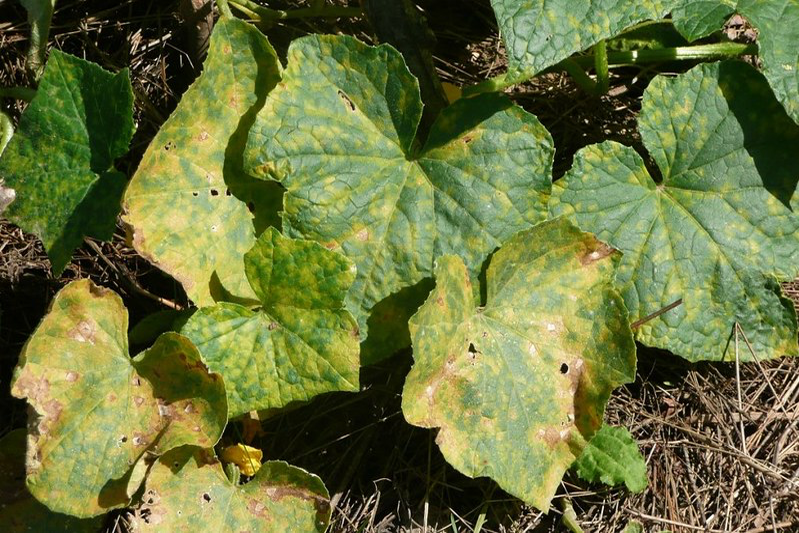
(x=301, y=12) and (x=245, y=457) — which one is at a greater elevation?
(x=301, y=12)

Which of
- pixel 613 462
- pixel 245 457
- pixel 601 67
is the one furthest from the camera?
pixel 601 67

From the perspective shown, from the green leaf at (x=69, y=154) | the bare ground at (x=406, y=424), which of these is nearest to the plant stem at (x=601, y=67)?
the bare ground at (x=406, y=424)

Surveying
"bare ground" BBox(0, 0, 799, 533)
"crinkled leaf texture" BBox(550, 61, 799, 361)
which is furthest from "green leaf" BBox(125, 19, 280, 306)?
"crinkled leaf texture" BBox(550, 61, 799, 361)

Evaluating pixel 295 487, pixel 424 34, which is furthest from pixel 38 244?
pixel 424 34

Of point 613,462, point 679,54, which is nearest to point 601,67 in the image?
point 679,54

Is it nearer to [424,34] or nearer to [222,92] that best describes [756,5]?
[424,34]

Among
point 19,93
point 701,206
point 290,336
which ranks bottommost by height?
point 290,336

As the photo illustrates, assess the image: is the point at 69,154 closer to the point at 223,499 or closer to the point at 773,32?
the point at 223,499
